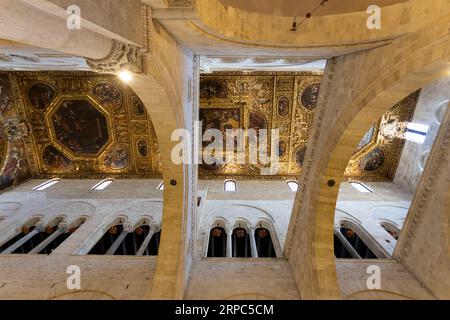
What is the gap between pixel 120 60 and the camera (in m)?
2.99

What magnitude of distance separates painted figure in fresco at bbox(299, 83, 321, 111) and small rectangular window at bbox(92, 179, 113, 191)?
34.7 ft

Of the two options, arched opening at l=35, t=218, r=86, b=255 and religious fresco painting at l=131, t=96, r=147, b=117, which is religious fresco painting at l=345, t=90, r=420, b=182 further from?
arched opening at l=35, t=218, r=86, b=255

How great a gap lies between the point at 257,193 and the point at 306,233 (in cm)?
449

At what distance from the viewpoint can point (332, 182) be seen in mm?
5277

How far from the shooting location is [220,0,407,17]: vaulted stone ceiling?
4.50 metres

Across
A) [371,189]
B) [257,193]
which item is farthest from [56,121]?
[371,189]

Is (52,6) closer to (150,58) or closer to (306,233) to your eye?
(150,58)

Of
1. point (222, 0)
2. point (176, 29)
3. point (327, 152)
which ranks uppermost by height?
point (222, 0)

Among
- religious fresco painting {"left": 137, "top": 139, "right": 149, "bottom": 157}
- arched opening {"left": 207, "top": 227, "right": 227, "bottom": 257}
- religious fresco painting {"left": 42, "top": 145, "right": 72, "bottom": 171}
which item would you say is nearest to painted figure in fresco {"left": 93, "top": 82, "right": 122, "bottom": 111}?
religious fresco painting {"left": 137, "top": 139, "right": 149, "bottom": 157}

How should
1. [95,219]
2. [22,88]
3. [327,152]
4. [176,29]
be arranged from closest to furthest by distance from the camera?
[176,29] → [327,152] → [95,219] → [22,88]

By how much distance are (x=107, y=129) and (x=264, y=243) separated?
9.43m

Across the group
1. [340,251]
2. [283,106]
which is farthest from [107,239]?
[283,106]

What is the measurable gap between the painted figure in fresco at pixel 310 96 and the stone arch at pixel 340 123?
552 centimetres

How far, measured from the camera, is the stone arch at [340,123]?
3.46 meters
